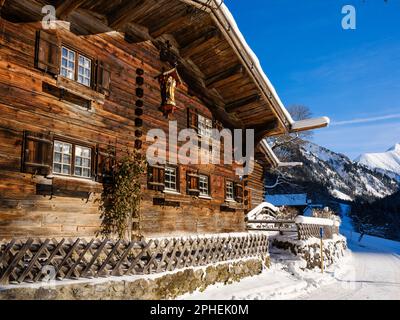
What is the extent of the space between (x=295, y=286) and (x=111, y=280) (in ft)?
23.3

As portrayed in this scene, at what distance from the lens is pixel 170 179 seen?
12.9m

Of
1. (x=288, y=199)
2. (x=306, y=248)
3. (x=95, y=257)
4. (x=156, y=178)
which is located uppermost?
(x=156, y=178)

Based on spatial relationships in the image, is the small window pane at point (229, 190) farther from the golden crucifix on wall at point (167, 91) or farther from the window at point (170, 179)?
the golden crucifix on wall at point (167, 91)

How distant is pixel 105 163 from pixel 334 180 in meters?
100

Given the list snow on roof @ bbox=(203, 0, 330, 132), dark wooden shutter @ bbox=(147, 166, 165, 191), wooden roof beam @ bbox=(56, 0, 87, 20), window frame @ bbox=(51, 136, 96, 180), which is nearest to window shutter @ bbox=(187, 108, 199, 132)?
dark wooden shutter @ bbox=(147, 166, 165, 191)

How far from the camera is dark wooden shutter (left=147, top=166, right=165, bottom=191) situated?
1156 centimetres

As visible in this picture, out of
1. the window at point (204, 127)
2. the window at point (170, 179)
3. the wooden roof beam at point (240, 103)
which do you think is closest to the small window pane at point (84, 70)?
the window at point (170, 179)

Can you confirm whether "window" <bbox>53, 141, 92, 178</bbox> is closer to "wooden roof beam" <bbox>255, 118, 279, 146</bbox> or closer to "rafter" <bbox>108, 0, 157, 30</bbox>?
"rafter" <bbox>108, 0, 157, 30</bbox>

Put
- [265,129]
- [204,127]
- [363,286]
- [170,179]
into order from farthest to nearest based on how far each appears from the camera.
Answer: [265,129], [204,127], [363,286], [170,179]

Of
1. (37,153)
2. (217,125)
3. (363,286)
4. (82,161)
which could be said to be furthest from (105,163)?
(363,286)

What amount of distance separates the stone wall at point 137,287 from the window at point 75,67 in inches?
224

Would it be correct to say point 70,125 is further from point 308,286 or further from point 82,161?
point 308,286

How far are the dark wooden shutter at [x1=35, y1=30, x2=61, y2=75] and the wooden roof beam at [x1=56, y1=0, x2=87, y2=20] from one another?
1.83ft

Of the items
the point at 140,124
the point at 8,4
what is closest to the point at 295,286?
the point at 140,124
